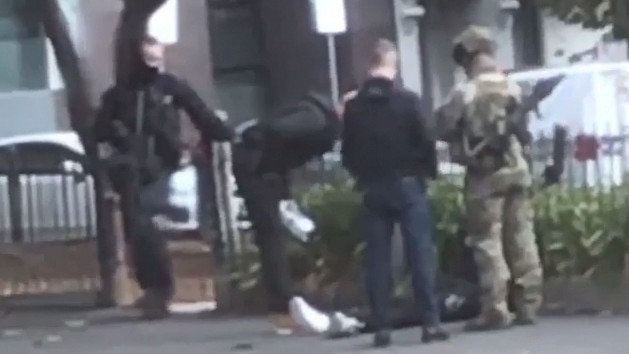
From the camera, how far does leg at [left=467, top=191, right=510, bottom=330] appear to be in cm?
1212

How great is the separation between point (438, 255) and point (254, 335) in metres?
1.62

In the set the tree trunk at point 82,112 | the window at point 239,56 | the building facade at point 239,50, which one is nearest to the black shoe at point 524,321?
the tree trunk at point 82,112

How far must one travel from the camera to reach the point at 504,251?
12.4 m

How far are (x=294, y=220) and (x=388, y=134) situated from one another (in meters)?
2.23

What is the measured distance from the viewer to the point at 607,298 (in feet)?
42.7

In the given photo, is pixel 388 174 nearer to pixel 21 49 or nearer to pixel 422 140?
pixel 422 140

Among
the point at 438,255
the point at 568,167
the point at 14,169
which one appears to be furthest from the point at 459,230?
the point at 14,169

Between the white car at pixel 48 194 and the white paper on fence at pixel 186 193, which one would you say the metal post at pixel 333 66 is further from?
the white paper on fence at pixel 186 193

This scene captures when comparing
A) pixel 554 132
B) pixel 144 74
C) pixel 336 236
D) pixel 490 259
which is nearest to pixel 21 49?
pixel 336 236

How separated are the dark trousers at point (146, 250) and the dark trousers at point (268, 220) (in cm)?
82

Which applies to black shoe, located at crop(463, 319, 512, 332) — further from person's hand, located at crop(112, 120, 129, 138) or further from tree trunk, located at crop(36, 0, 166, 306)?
tree trunk, located at crop(36, 0, 166, 306)

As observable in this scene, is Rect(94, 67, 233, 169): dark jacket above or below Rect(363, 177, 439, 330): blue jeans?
above

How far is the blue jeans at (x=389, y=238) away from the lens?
11.5m

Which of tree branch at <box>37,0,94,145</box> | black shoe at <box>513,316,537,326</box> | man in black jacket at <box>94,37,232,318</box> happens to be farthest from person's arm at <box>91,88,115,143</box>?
black shoe at <box>513,316,537,326</box>
